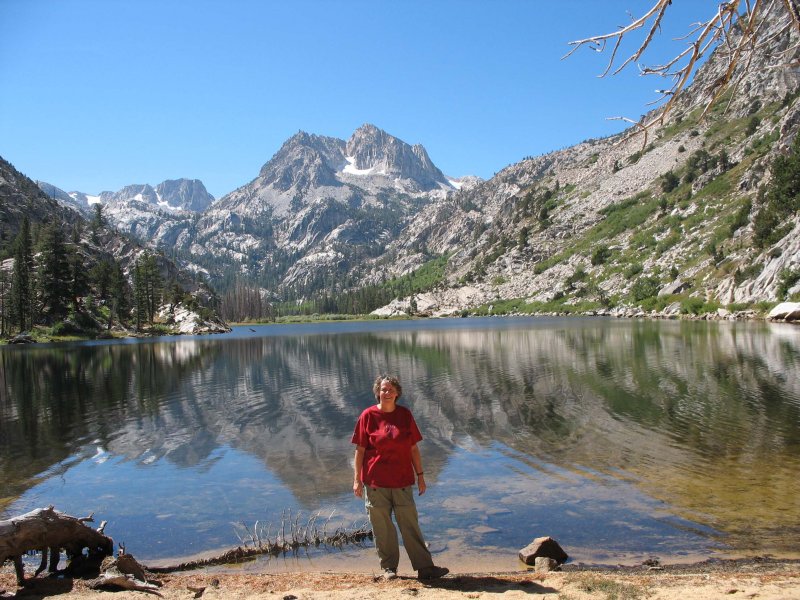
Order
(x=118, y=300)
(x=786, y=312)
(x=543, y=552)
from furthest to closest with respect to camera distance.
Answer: (x=118, y=300) → (x=786, y=312) → (x=543, y=552)

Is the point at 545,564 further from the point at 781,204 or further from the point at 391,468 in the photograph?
the point at 781,204

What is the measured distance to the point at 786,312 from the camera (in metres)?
81.5

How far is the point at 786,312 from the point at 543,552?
88553mm

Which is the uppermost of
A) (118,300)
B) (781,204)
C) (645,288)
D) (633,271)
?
(781,204)

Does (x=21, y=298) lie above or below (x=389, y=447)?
above

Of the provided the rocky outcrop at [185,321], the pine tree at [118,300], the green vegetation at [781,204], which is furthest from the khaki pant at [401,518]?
the rocky outcrop at [185,321]

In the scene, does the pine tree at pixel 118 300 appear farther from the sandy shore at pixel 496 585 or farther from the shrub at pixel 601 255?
the sandy shore at pixel 496 585

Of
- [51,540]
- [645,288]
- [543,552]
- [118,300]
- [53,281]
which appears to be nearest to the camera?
[51,540]

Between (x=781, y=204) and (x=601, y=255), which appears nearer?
(x=781, y=204)

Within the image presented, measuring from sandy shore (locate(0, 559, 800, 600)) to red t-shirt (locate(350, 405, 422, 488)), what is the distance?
6.37 ft

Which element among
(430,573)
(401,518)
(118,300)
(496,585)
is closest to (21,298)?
(118,300)

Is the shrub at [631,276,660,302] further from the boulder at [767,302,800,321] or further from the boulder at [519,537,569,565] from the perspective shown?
the boulder at [519,537,569,565]

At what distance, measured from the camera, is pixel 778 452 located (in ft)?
66.7

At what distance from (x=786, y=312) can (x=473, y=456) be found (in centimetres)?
8066
